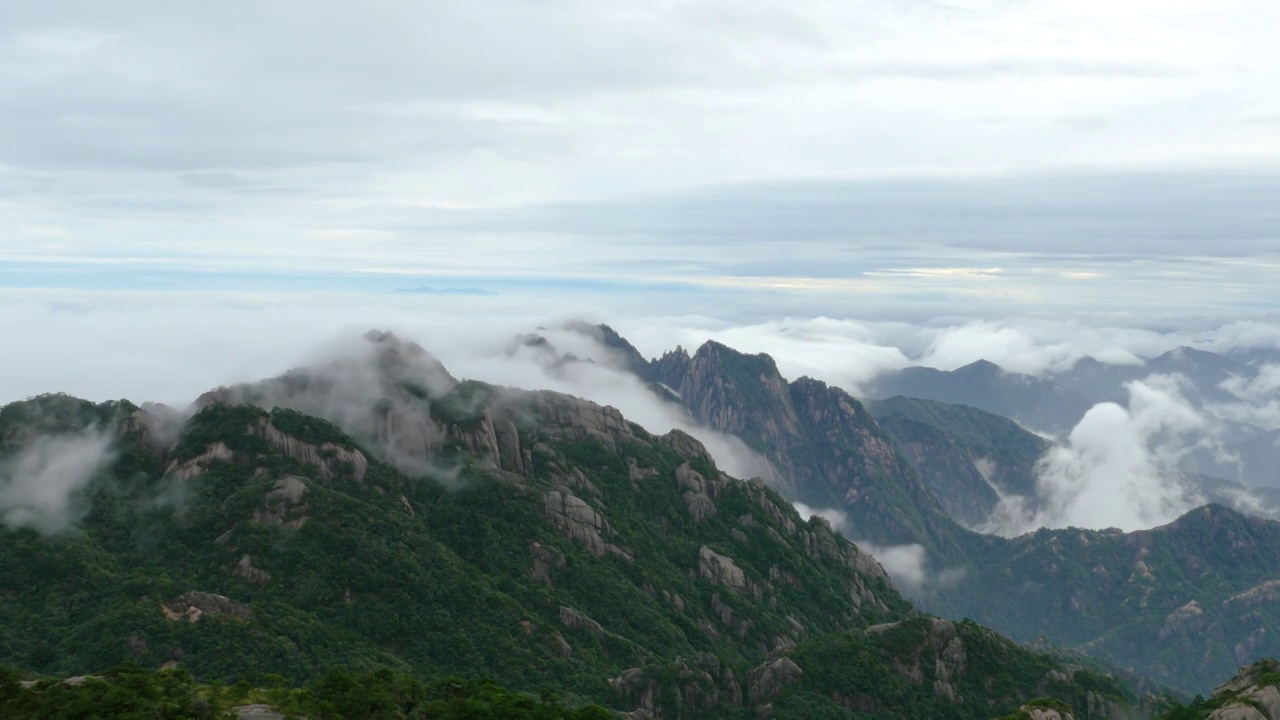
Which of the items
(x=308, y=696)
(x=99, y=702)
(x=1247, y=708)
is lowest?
(x=1247, y=708)

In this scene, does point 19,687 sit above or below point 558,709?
above

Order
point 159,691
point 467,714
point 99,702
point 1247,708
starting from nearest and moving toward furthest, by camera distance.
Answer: point 99,702 < point 159,691 < point 467,714 < point 1247,708

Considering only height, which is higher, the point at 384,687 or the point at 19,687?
the point at 19,687

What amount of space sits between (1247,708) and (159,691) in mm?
203996

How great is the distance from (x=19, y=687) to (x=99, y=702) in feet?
44.1

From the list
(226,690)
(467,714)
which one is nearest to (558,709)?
(467,714)

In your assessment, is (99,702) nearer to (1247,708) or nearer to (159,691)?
(159,691)

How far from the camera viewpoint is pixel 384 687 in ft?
585

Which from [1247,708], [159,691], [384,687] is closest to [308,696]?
[384,687]

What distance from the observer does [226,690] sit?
179 m

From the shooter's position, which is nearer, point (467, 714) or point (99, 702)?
point (99, 702)

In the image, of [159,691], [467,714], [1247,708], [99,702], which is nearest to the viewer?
[99,702]

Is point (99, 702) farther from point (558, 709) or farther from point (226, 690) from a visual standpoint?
point (558, 709)

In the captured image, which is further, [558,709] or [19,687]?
[558,709]
